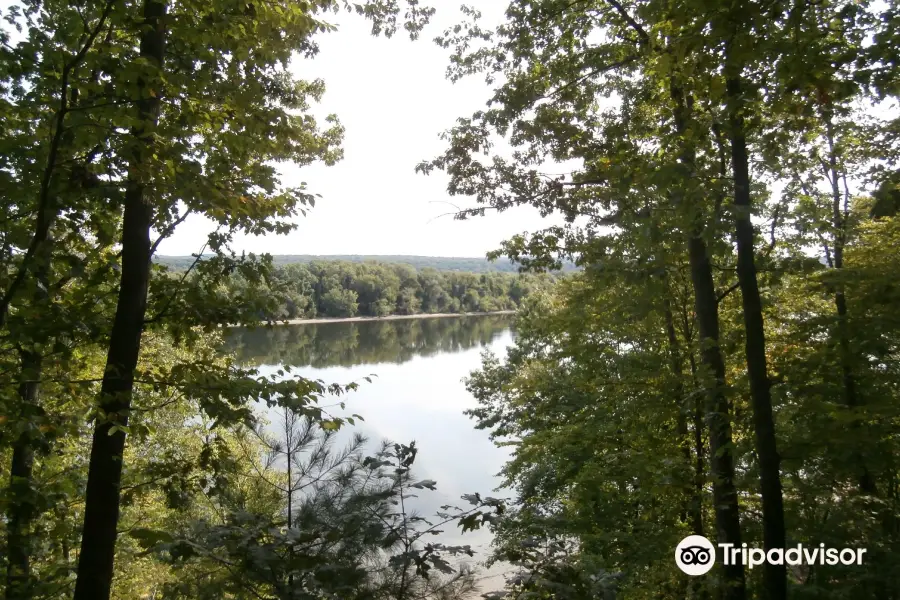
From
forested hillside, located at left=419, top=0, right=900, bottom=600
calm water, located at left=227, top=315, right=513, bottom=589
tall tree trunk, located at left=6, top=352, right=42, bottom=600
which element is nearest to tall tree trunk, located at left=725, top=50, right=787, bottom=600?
forested hillside, located at left=419, top=0, right=900, bottom=600

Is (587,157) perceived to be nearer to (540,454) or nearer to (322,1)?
(322,1)

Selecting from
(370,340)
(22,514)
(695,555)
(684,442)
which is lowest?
(370,340)

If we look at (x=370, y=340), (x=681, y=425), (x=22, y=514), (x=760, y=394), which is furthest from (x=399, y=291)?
(x=22, y=514)

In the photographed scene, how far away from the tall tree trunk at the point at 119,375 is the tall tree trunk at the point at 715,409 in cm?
326

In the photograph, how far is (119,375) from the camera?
3.04m

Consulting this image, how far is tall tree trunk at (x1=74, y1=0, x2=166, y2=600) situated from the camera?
120 inches

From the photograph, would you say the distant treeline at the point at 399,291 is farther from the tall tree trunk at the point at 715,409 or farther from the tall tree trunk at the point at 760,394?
the tall tree trunk at the point at 760,394

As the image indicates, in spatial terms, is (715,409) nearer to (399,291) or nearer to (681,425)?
(681,425)

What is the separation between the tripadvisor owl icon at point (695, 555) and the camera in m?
5.12

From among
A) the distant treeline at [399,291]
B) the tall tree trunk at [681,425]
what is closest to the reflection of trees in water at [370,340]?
the distant treeline at [399,291]

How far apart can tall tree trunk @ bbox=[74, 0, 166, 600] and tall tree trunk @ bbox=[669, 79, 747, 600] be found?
10.7 ft

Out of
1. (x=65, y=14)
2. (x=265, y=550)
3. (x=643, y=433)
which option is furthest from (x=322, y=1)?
(x=643, y=433)

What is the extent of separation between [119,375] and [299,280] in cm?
150

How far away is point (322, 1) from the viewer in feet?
13.8
